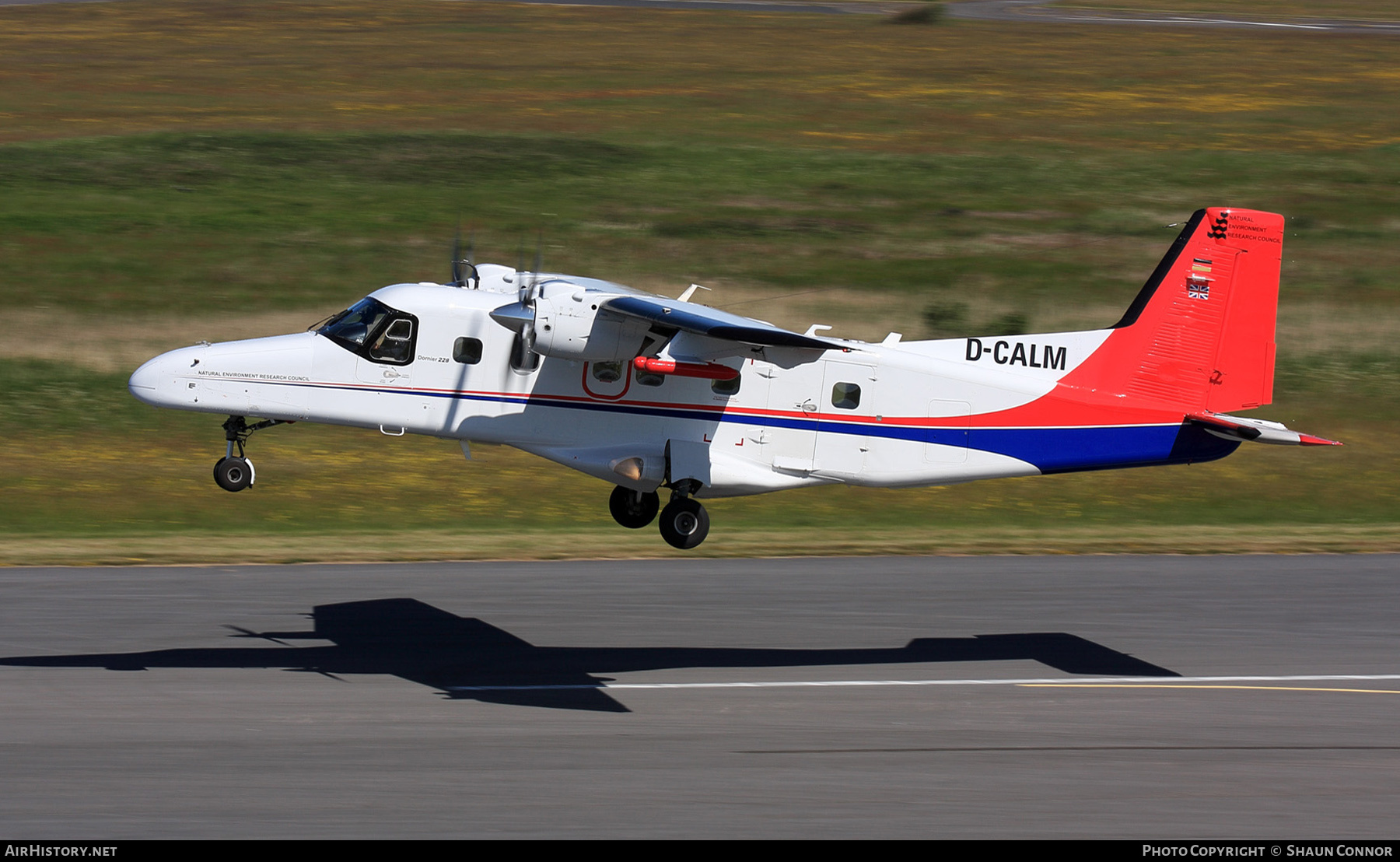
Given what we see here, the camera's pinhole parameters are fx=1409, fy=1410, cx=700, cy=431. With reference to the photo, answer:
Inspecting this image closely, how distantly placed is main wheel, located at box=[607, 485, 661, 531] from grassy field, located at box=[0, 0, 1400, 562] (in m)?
6.16

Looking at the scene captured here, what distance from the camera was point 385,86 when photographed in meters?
53.2

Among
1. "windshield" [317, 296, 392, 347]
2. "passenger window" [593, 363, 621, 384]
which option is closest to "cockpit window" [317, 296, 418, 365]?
"windshield" [317, 296, 392, 347]

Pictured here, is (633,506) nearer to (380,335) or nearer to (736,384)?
(736,384)

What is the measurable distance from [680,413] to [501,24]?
A: 47.8 metres

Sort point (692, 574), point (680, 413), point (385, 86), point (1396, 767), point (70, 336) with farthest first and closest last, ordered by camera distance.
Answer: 1. point (385, 86)
2. point (70, 336)
3. point (692, 574)
4. point (680, 413)
5. point (1396, 767)

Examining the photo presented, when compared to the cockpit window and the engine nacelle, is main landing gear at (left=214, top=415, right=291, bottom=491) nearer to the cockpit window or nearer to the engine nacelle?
the cockpit window

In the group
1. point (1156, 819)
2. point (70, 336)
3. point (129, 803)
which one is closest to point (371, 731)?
point (129, 803)

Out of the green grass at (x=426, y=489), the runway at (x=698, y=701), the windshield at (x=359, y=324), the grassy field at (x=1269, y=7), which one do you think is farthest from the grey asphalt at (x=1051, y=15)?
the windshield at (x=359, y=324)

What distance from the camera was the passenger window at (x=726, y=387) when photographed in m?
19.2

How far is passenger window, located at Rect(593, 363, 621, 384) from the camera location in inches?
743

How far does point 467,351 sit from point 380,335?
1144mm

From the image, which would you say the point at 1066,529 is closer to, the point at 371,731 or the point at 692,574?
the point at 692,574

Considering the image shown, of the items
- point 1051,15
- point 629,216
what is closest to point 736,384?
point 629,216

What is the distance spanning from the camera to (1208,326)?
20.4m
